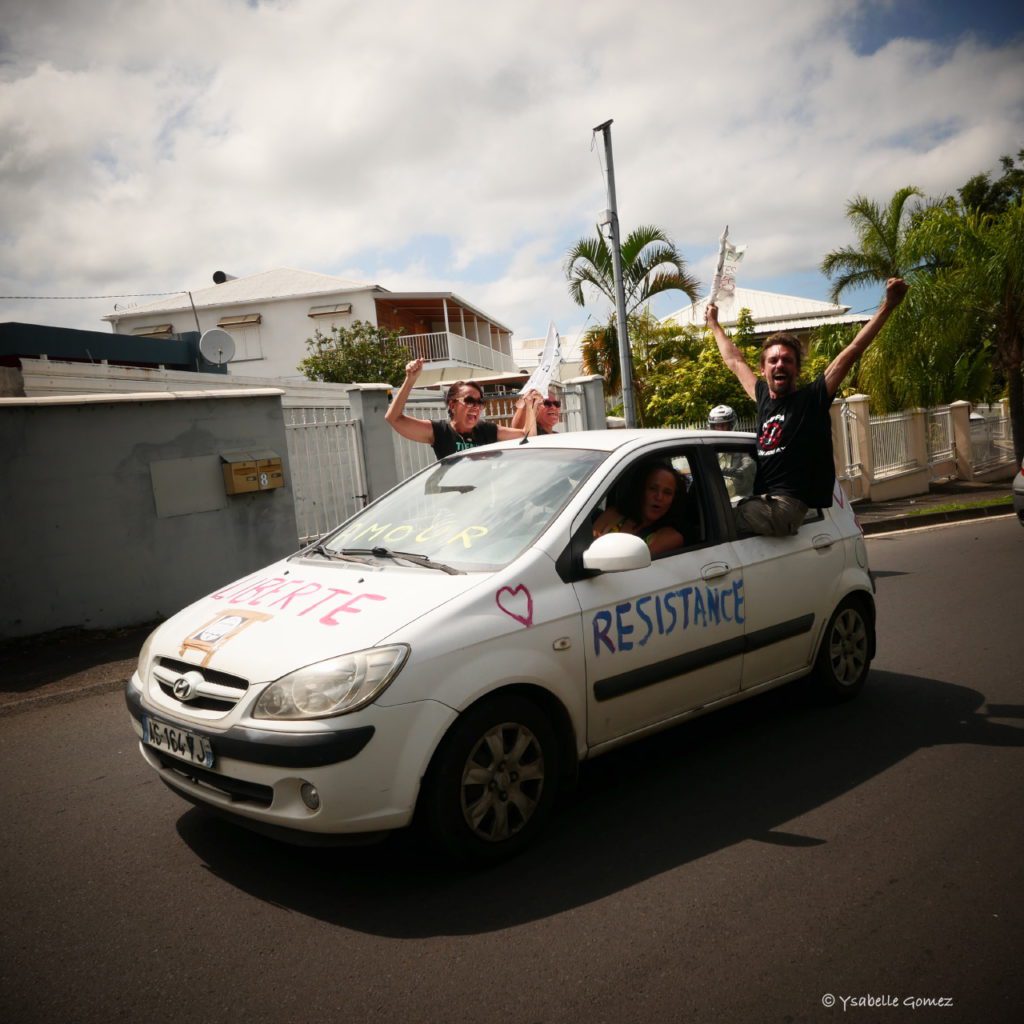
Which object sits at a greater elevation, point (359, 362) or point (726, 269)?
point (359, 362)

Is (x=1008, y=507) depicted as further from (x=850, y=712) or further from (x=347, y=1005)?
(x=347, y=1005)

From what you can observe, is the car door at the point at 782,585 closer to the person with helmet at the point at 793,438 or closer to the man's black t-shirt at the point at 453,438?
the person with helmet at the point at 793,438

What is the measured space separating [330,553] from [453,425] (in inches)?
89.6

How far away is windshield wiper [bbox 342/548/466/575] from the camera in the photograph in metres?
3.55

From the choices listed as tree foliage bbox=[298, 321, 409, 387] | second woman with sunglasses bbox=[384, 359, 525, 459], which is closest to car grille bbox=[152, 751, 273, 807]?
second woman with sunglasses bbox=[384, 359, 525, 459]

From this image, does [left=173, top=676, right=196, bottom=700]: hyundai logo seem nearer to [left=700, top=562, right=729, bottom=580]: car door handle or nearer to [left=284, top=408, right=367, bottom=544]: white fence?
[left=700, top=562, right=729, bottom=580]: car door handle

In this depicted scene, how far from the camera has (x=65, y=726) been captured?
5.50 m

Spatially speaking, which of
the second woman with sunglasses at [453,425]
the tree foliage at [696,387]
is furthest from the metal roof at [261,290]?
the second woman with sunglasses at [453,425]

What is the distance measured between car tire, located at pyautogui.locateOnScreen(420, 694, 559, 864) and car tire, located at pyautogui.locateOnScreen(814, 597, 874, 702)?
2.09 m

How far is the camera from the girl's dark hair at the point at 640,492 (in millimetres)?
4047

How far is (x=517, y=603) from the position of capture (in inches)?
131

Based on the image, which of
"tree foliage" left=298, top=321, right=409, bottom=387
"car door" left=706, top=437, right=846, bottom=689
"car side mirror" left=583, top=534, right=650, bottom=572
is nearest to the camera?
"car side mirror" left=583, top=534, right=650, bottom=572

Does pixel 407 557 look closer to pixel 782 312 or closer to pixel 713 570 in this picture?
pixel 713 570
